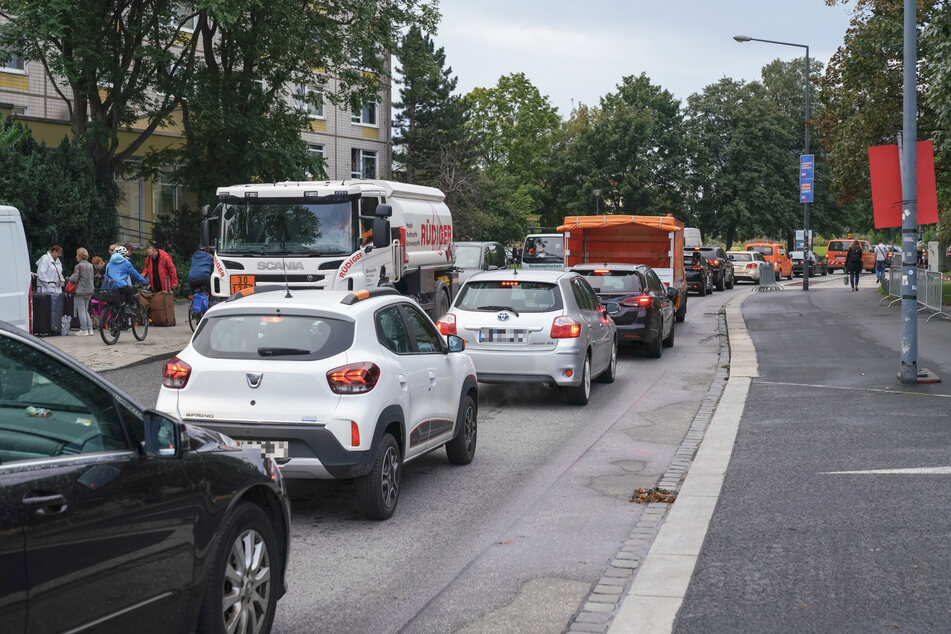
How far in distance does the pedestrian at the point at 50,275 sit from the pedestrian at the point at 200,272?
7.89 ft

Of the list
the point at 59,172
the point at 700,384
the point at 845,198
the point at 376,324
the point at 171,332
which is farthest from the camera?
the point at 845,198

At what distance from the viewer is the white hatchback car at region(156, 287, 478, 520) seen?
6719 millimetres

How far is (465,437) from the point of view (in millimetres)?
8844

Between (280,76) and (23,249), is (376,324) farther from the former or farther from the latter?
(280,76)

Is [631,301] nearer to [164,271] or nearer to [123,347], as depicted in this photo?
[123,347]

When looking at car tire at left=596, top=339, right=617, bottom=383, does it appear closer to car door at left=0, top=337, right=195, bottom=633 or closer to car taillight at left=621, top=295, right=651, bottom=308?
car taillight at left=621, top=295, right=651, bottom=308

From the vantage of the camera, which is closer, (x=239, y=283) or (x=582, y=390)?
(x=582, y=390)

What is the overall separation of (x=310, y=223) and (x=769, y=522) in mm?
11111

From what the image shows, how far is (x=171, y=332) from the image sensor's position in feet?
68.2

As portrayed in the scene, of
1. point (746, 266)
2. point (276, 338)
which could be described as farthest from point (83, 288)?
point (746, 266)

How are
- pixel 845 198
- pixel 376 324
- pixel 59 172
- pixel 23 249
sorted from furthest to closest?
pixel 845 198
pixel 59 172
pixel 23 249
pixel 376 324

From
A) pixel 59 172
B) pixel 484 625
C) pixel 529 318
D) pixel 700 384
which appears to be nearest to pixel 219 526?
pixel 484 625

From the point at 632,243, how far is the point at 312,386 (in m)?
19.4

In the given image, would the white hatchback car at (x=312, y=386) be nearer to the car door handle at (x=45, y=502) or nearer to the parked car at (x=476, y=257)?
the car door handle at (x=45, y=502)
